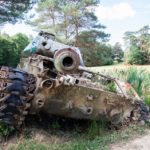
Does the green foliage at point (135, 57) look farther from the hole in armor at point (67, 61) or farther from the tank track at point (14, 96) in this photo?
the tank track at point (14, 96)

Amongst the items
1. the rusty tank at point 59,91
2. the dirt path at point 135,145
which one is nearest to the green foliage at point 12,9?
the rusty tank at point 59,91

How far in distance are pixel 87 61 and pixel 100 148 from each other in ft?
92.2

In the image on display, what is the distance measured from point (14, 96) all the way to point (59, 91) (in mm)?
736

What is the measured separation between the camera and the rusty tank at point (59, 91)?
6.16m

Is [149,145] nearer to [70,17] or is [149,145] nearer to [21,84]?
[21,84]

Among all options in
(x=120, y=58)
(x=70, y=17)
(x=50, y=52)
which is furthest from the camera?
(x=120, y=58)

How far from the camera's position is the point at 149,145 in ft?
21.2

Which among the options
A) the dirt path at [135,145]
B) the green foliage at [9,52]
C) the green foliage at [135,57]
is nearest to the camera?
the dirt path at [135,145]

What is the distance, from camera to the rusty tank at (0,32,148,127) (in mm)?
6160

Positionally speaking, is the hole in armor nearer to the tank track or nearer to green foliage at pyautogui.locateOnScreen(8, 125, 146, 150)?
the tank track

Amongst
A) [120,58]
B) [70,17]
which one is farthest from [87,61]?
[120,58]

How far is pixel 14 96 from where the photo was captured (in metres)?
6.10

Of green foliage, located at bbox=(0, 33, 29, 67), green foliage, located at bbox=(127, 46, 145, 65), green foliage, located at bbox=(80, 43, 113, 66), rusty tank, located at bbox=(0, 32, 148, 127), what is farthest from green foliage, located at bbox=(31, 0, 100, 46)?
rusty tank, located at bbox=(0, 32, 148, 127)

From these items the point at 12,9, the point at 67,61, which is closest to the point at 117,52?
the point at 12,9
